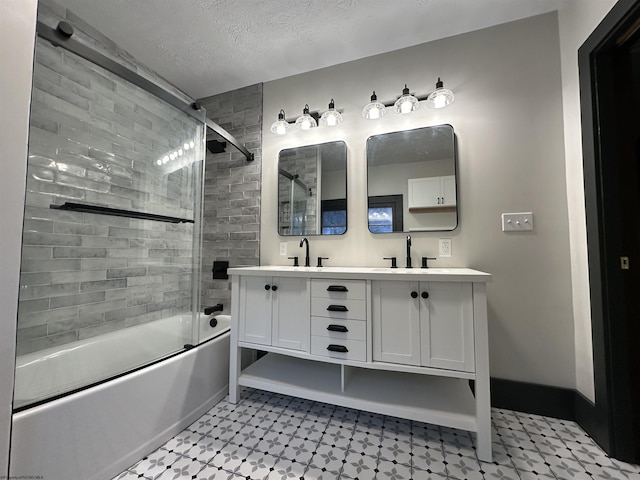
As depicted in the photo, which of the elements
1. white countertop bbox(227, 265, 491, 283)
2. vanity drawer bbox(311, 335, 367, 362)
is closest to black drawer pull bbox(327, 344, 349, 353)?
vanity drawer bbox(311, 335, 367, 362)

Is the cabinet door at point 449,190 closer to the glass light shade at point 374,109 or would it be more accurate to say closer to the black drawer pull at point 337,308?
the glass light shade at point 374,109

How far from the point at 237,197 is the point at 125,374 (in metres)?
1.48

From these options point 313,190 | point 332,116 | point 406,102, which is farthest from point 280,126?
point 406,102

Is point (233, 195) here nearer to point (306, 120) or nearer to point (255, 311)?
point (306, 120)

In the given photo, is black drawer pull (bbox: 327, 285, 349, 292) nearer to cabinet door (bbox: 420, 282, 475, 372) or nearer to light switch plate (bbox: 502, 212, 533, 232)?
cabinet door (bbox: 420, 282, 475, 372)

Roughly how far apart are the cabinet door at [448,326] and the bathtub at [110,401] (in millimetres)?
1280

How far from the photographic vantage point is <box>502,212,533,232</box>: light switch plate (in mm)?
1499

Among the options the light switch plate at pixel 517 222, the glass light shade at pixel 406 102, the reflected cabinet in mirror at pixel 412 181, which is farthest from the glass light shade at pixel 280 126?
the light switch plate at pixel 517 222

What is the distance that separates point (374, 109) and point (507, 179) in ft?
3.15

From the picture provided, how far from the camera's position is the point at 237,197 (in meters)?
2.24

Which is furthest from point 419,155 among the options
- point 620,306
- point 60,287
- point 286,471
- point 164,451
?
point 60,287

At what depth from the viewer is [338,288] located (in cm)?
138

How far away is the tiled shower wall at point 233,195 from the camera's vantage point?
2174 mm

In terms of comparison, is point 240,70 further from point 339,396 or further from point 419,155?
point 339,396
